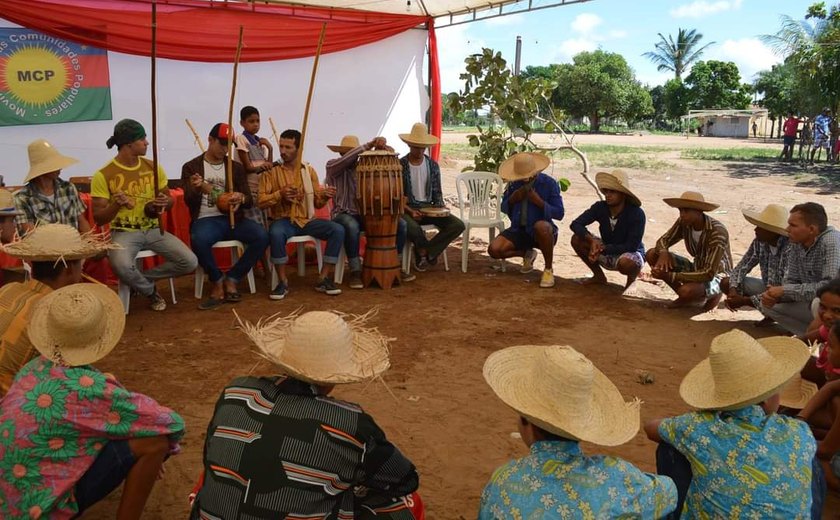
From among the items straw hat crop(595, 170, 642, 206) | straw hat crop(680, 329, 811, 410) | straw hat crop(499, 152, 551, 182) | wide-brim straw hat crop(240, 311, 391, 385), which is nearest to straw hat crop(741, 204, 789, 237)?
straw hat crop(595, 170, 642, 206)

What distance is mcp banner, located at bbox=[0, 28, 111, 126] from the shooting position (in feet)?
22.1

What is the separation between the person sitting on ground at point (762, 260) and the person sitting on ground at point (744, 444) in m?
3.02

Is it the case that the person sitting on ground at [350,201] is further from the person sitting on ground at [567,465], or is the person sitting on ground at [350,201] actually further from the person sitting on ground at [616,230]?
the person sitting on ground at [567,465]

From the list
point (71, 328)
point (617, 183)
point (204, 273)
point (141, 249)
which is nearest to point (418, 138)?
point (617, 183)

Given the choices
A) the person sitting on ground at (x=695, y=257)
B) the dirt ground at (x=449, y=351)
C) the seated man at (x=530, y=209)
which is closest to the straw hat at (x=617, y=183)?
the person sitting on ground at (x=695, y=257)

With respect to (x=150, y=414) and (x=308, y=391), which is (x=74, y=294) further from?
(x=308, y=391)

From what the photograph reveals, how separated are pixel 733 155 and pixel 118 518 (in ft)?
79.6

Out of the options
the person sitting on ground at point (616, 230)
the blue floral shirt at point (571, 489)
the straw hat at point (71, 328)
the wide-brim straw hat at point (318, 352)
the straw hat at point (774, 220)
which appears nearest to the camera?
the blue floral shirt at point (571, 489)

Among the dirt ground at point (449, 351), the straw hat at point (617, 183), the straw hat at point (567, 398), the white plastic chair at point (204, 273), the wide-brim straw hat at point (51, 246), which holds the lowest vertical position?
the dirt ground at point (449, 351)

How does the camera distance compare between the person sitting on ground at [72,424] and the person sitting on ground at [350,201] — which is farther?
the person sitting on ground at [350,201]

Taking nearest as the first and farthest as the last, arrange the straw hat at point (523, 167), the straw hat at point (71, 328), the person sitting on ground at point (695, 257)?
the straw hat at point (71, 328), the person sitting on ground at point (695, 257), the straw hat at point (523, 167)

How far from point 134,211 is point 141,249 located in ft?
1.02

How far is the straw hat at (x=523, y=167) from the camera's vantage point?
6609 mm

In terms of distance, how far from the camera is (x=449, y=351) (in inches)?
192
